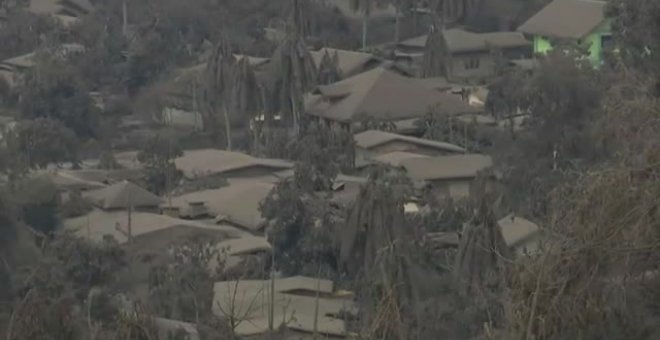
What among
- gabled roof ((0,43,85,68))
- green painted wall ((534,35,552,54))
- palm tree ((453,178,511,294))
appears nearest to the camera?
palm tree ((453,178,511,294))

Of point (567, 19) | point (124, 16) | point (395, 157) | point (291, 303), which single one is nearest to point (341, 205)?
point (291, 303)

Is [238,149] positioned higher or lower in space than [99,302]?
lower

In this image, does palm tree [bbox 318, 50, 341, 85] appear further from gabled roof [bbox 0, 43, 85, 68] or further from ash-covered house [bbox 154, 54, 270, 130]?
gabled roof [bbox 0, 43, 85, 68]

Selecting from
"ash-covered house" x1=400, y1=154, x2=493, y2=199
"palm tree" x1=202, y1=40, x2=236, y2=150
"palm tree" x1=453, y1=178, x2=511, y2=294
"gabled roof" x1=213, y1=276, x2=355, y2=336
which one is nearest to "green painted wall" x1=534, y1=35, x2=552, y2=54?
"palm tree" x1=202, y1=40, x2=236, y2=150

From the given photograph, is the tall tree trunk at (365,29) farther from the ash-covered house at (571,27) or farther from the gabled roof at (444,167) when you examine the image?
the gabled roof at (444,167)

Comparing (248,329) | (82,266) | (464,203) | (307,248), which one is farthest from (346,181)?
(248,329)

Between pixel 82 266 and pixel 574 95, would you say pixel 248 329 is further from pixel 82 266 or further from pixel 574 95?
pixel 574 95

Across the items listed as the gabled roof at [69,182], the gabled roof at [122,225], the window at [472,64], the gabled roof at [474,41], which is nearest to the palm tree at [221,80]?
the gabled roof at [69,182]

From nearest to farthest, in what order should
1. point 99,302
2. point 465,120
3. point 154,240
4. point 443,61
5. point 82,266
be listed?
point 99,302 → point 82,266 → point 154,240 → point 465,120 → point 443,61
